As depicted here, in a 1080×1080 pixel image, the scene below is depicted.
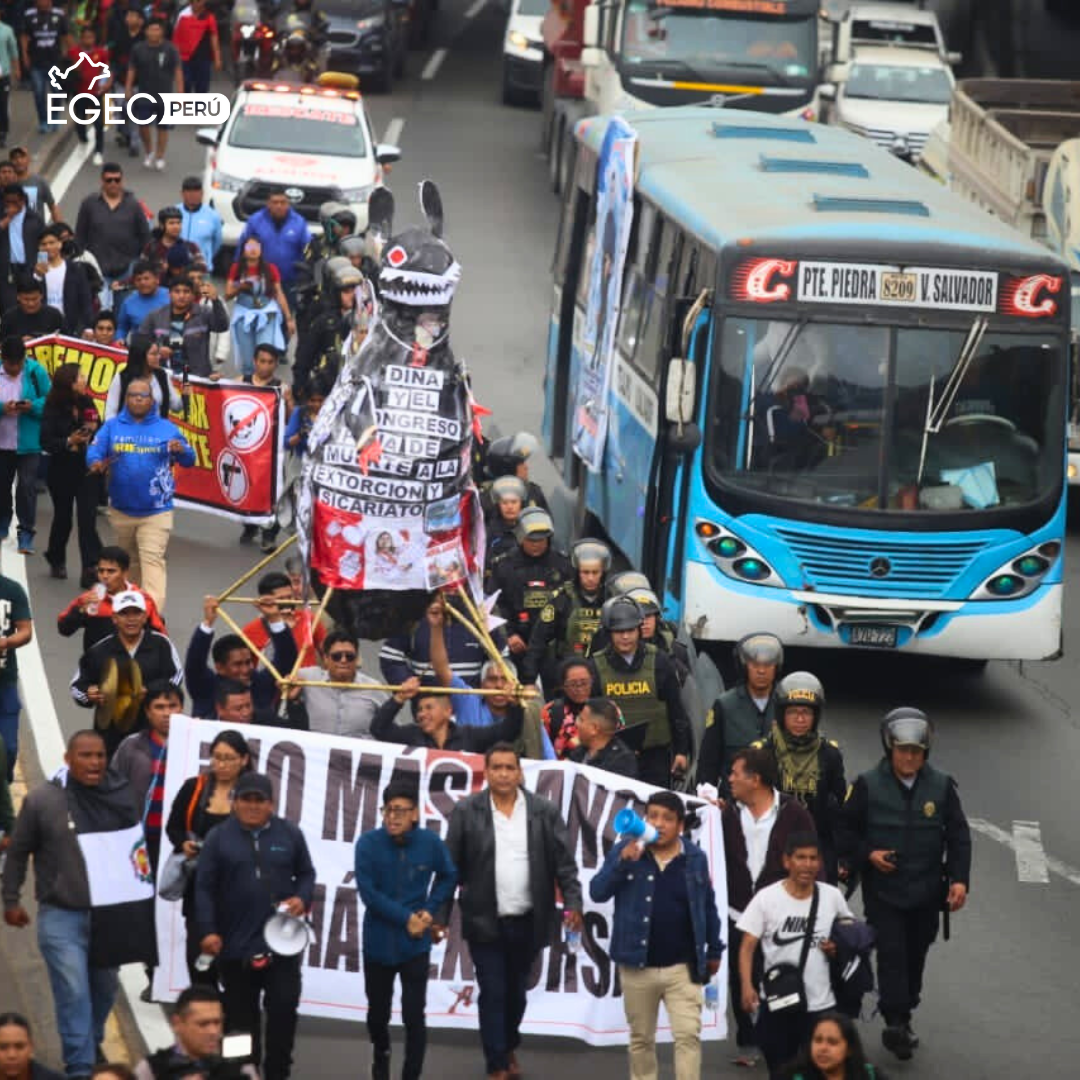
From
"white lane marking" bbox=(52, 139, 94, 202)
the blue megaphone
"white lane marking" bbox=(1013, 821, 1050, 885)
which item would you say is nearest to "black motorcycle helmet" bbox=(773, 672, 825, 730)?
the blue megaphone

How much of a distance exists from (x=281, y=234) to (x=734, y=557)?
848 cm

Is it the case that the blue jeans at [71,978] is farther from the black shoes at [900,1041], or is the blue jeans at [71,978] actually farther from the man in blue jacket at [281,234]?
the man in blue jacket at [281,234]

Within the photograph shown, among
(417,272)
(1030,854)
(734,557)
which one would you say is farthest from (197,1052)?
(734,557)

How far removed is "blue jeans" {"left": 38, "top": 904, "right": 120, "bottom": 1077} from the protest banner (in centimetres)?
72

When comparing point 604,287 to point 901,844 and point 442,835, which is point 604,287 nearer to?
point 442,835

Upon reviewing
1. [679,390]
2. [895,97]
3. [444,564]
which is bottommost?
[895,97]

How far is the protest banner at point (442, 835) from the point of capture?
11852 mm

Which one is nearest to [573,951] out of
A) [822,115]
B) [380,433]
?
[380,433]

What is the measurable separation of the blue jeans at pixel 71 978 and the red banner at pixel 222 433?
911 cm

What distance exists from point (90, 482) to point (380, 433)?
283 inches

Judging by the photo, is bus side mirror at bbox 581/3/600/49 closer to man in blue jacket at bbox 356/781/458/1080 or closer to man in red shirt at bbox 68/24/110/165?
man in red shirt at bbox 68/24/110/165

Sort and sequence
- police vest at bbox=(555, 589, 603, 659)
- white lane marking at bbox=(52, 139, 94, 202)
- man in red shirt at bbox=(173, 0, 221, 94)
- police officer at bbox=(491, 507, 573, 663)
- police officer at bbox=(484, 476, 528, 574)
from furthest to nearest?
man in red shirt at bbox=(173, 0, 221, 94) → white lane marking at bbox=(52, 139, 94, 202) → police officer at bbox=(484, 476, 528, 574) → police officer at bbox=(491, 507, 573, 663) → police vest at bbox=(555, 589, 603, 659)

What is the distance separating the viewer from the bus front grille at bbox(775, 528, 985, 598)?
55.6ft

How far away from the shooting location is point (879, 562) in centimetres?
1697
